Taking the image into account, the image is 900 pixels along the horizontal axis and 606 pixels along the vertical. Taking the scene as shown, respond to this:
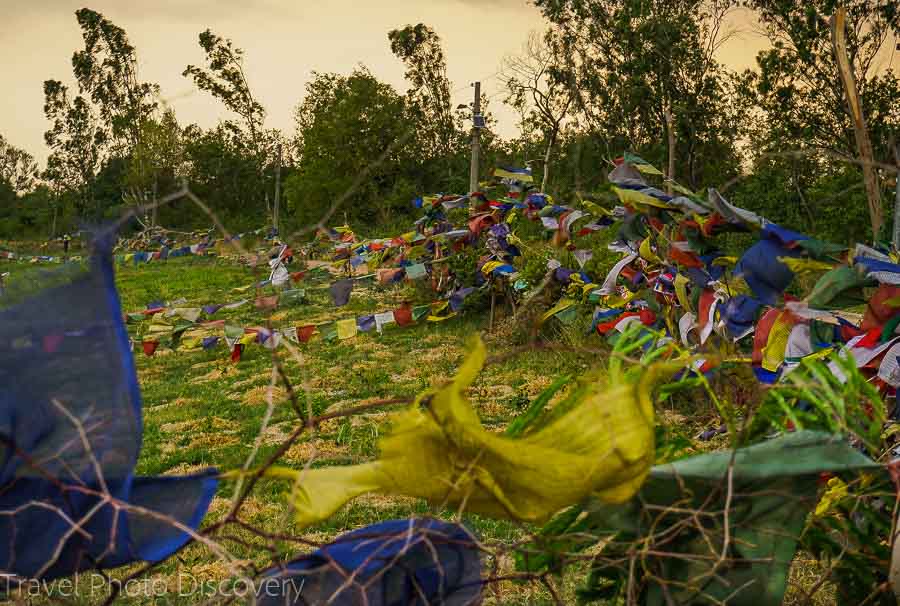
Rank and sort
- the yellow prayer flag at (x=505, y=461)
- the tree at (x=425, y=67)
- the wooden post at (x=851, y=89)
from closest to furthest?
the yellow prayer flag at (x=505, y=461) → the wooden post at (x=851, y=89) → the tree at (x=425, y=67)

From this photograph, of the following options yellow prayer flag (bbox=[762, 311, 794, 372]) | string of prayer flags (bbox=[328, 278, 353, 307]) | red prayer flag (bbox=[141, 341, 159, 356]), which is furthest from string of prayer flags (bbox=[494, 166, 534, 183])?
yellow prayer flag (bbox=[762, 311, 794, 372])

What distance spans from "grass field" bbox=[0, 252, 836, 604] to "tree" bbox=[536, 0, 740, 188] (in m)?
17.5

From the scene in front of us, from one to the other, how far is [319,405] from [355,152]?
890 inches

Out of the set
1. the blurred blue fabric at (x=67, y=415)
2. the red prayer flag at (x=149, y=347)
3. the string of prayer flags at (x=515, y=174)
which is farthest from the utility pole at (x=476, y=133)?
the blurred blue fabric at (x=67, y=415)

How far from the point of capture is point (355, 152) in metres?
28.8

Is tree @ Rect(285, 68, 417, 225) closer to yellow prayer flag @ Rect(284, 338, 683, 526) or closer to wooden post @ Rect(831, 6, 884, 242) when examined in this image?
wooden post @ Rect(831, 6, 884, 242)

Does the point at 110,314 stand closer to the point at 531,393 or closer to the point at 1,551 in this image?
the point at 1,551

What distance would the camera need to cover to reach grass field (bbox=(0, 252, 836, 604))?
12.8ft

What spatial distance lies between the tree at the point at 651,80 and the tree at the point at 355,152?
6316mm

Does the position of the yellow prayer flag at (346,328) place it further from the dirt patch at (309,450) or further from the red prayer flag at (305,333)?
the dirt patch at (309,450)

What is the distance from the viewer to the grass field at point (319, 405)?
3.89 metres

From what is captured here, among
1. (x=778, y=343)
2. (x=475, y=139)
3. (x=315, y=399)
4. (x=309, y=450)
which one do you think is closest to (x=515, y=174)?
(x=475, y=139)

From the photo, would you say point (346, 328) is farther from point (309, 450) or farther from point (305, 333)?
point (309, 450)

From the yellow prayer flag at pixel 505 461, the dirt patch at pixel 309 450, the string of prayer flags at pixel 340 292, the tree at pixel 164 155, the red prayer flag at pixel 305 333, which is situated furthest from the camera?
the string of prayer flags at pixel 340 292
